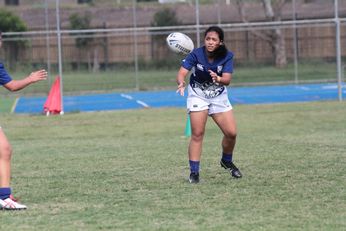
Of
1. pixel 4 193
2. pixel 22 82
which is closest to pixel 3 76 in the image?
pixel 22 82

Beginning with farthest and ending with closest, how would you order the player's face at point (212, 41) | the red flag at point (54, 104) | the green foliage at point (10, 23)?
the green foliage at point (10, 23), the red flag at point (54, 104), the player's face at point (212, 41)

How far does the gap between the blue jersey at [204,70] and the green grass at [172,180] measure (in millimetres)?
1080

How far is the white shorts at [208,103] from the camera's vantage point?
10289mm

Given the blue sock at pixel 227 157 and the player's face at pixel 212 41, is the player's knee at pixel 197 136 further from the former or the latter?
the player's face at pixel 212 41

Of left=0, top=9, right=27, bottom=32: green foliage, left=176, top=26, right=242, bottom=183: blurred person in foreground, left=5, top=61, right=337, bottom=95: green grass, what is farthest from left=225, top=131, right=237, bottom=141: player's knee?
left=0, top=9, right=27, bottom=32: green foliage

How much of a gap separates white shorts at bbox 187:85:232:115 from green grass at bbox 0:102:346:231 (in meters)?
0.86

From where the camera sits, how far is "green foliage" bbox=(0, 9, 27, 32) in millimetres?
37312

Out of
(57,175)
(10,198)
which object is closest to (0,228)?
(10,198)

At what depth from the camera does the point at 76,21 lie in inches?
1484

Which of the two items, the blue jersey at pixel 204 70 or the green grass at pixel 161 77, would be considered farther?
the green grass at pixel 161 77

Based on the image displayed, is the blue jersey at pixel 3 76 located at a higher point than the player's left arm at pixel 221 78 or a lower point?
higher

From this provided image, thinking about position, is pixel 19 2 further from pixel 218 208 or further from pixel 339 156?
pixel 218 208

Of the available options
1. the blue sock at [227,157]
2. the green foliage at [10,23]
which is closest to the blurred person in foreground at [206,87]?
the blue sock at [227,157]

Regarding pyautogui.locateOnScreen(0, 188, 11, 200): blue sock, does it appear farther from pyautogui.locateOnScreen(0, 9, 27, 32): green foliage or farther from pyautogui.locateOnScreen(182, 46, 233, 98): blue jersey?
pyautogui.locateOnScreen(0, 9, 27, 32): green foliage
